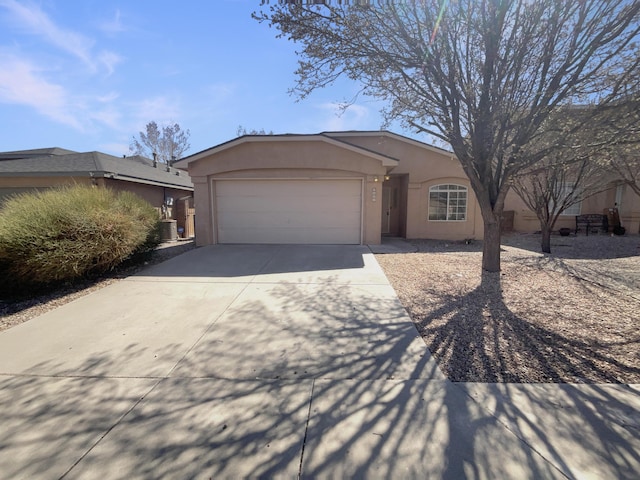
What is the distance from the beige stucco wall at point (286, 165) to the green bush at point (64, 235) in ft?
12.5

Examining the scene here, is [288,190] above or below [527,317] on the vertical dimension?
above

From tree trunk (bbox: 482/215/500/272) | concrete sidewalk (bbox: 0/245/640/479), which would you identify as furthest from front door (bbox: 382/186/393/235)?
concrete sidewalk (bbox: 0/245/640/479)

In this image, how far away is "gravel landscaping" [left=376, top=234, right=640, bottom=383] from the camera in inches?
124

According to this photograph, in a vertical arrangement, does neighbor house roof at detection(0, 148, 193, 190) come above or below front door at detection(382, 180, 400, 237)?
above

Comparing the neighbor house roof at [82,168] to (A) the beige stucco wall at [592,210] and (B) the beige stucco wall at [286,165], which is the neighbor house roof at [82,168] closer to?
(B) the beige stucco wall at [286,165]

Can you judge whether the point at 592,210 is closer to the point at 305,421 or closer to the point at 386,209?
the point at 386,209

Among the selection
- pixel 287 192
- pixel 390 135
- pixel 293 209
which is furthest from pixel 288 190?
pixel 390 135

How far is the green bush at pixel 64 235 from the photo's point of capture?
17.5ft

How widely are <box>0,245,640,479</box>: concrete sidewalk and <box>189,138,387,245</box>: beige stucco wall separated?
7.03m

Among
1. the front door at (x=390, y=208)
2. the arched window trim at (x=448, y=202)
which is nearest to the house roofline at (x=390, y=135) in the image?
the arched window trim at (x=448, y=202)

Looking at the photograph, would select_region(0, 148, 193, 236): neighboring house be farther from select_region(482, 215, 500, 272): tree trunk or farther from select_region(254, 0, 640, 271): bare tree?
select_region(482, 215, 500, 272): tree trunk

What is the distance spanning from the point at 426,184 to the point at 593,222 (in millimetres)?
10167

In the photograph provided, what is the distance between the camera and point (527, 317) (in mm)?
4469

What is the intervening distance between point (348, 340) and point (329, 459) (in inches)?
69.2
